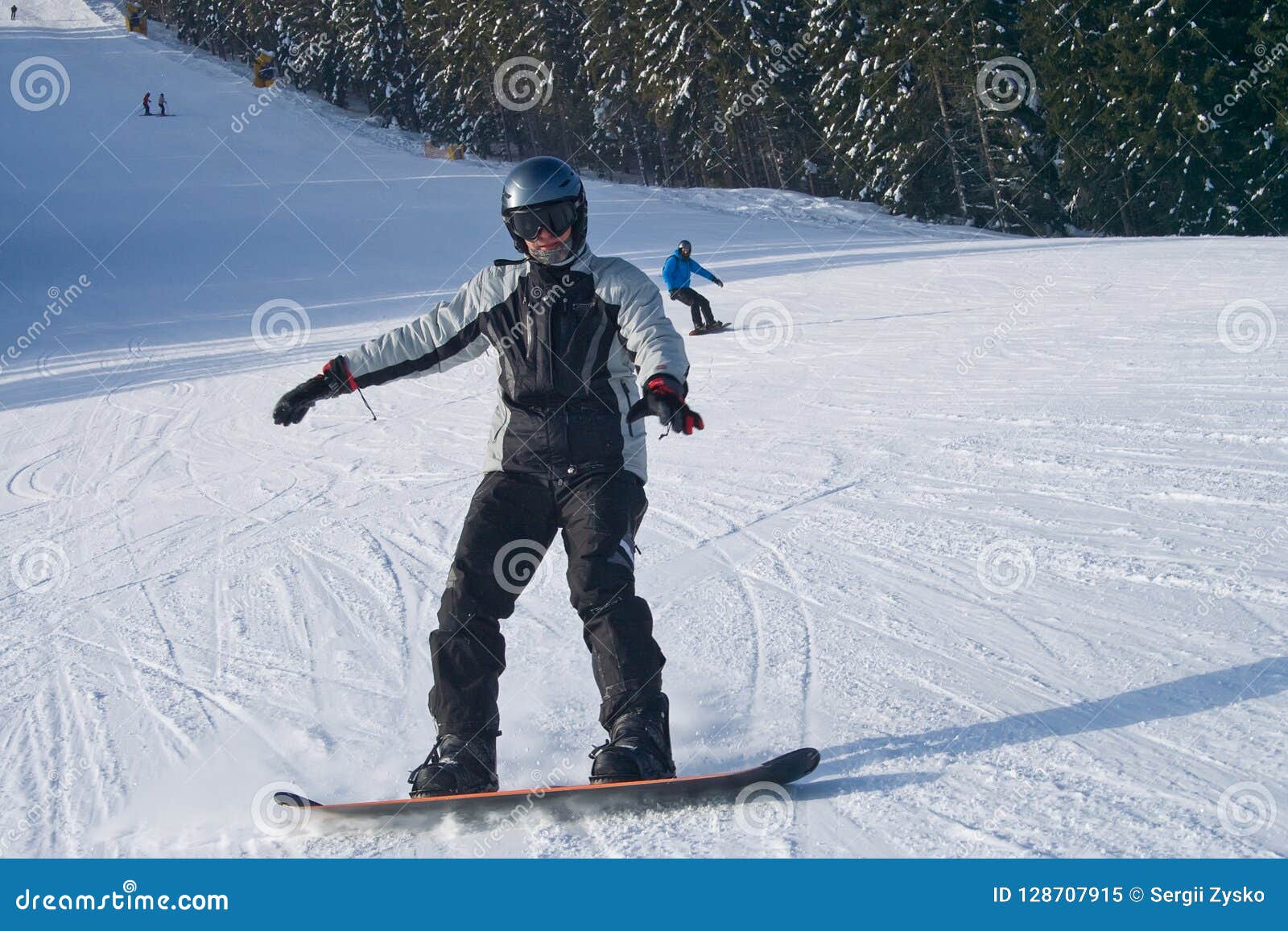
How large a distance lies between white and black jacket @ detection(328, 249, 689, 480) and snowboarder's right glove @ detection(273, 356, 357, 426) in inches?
20.2

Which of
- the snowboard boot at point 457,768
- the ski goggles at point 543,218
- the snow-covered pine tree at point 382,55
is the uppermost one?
the snow-covered pine tree at point 382,55

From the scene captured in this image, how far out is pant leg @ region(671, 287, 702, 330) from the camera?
13.6 metres

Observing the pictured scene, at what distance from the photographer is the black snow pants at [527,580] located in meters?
3.14

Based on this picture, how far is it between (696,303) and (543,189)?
408 inches

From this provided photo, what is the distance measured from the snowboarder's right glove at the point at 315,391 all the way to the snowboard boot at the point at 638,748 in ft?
4.45

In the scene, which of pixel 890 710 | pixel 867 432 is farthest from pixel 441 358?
pixel 867 432

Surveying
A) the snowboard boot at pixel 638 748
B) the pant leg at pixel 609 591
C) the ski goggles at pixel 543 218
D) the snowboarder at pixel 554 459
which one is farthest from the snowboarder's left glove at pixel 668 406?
the snowboard boot at pixel 638 748

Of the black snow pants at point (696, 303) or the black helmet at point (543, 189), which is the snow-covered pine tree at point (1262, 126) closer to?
the black snow pants at point (696, 303)

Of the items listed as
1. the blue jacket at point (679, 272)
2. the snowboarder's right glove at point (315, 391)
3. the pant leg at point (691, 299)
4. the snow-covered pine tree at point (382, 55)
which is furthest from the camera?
the snow-covered pine tree at point (382, 55)

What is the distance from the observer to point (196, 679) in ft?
14.5

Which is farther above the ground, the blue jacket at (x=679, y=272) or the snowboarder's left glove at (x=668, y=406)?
the blue jacket at (x=679, y=272)

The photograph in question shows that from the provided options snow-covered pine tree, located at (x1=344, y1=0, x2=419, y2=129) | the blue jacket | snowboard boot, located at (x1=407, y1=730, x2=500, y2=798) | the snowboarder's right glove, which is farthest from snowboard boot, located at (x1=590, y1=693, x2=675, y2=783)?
snow-covered pine tree, located at (x1=344, y1=0, x2=419, y2=129)

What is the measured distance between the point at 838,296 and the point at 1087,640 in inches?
451
